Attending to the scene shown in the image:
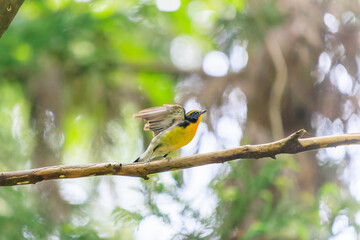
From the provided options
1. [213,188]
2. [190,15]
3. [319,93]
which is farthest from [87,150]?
[190,15]

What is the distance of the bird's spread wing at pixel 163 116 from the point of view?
3.16 metres

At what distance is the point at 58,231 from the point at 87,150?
1.01 m

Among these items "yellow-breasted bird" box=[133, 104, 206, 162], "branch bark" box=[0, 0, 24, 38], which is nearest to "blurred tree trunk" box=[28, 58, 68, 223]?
"yellow-breasted bird" box=[133, 104, 206, 162]

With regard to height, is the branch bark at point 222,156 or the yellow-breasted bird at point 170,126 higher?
the branch bark at point 222,156

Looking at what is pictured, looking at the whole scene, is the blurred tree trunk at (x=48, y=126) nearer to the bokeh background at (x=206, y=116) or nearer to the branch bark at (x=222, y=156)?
the bokeh background at (x=206, y=116)

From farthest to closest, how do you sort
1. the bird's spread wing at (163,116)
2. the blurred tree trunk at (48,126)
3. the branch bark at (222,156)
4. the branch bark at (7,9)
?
the blurred tree trunk at (48,126) < the bird's spread wing at (163,116) < the branch bark at (222,156) < the branch bark at (7,9)

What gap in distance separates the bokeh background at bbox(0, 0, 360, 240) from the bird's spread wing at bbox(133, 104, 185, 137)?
55 cm

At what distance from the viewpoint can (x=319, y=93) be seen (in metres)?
4.43

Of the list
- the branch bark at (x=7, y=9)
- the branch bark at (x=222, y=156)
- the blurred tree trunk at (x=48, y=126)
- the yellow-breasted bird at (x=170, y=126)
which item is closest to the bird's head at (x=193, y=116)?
the yellow-breasted bird at (x=170, y=126)

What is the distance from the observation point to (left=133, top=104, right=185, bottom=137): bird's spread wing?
10.4 ft

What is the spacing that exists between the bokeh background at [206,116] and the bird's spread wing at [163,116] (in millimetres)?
552

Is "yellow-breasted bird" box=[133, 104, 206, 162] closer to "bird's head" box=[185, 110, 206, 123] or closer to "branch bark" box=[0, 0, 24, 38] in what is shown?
"bird's head" box=[185, 110, 206, 123]

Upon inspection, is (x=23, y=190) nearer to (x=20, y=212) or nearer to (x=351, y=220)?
(x=20, y=212)

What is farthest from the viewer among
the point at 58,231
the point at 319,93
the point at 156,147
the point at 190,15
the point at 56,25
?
the point at 190,15
